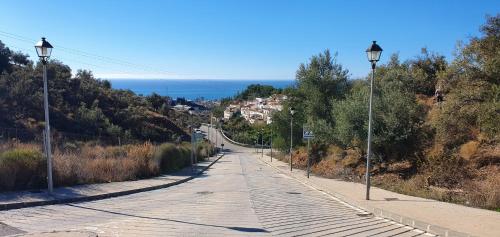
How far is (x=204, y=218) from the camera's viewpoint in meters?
11.1

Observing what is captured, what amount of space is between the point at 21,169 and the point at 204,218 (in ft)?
24.2

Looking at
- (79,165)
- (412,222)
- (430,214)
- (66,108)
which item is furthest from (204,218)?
(66,108)

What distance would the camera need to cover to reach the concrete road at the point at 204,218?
9.61 meters

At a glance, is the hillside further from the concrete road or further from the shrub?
the concrete road

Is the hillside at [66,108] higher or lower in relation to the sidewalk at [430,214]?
higher

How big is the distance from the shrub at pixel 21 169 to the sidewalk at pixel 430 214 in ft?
32.7

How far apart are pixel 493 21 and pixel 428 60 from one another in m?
23.8

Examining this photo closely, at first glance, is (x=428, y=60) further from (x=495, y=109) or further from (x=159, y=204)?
(x=159, y=204)

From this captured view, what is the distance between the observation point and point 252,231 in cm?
959

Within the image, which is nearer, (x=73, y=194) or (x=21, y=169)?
(x=73, y=194)

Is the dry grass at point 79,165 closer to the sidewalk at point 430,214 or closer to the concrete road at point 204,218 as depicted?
the concrete road at point 204,218

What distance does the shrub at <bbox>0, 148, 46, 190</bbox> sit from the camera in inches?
567

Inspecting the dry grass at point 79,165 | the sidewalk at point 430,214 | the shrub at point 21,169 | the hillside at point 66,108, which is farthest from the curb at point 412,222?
the hillside at point 66,108

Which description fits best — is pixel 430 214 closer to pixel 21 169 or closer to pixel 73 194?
pixel 73 194
